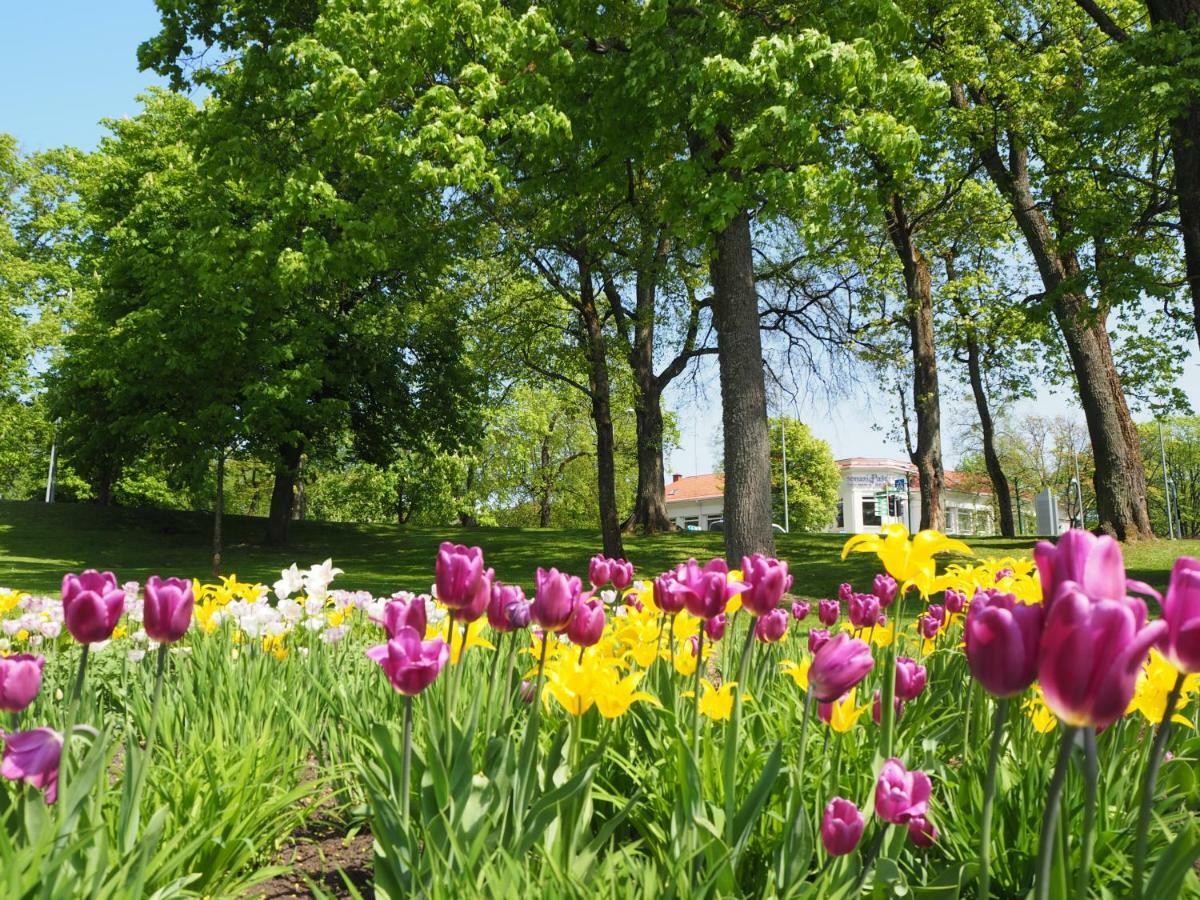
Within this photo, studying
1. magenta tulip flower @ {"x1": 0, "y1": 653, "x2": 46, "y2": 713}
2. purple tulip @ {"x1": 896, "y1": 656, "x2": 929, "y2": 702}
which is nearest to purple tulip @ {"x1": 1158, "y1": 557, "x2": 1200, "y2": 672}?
purple tulip @ {"x1": 896, "y1": 656, "x2": 929, "y2": 702}

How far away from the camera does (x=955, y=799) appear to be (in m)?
2.17

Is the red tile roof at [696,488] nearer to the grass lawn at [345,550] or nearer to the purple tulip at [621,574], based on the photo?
the grass lawn at [345,550]

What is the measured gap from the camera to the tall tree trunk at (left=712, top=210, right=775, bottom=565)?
34.7ft

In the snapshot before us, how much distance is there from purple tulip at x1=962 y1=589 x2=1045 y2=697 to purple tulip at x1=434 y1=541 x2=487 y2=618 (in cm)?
115

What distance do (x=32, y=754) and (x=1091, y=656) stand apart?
1.61 m

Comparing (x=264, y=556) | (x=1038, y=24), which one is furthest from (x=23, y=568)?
(x=1038, y=24)

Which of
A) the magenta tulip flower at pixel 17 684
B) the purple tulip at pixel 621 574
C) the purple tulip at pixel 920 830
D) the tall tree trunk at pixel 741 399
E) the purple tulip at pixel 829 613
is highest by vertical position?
the tall tree trunk at pixel 741 399

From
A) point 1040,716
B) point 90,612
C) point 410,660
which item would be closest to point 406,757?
point 410,660

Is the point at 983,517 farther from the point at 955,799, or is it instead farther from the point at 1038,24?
the point at 955,799

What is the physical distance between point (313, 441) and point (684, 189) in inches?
521

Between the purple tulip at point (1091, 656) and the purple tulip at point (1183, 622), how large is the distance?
12 cm

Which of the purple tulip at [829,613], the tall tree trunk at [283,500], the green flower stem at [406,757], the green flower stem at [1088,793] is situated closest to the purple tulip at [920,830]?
the green flower stem at [1088,793]

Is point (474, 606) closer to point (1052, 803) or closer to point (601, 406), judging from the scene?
point (1052, 803)

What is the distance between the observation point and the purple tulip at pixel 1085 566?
111 cm
